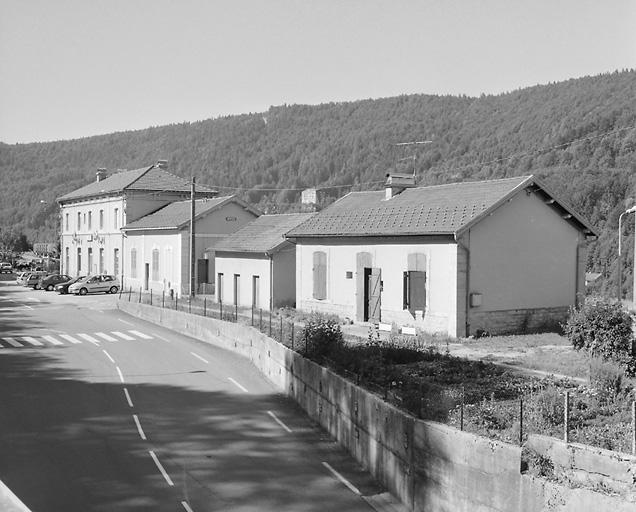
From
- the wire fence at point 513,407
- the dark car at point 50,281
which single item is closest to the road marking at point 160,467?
the wire fence at point 513,407

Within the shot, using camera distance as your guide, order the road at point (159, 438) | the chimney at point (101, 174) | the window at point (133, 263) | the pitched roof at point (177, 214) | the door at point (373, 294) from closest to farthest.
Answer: the road at point (159, 438) → the door at point (373, 294) → the pitched roof at point (177, 214) → the window at point (133, 263) → the chimney at point (101, 174)

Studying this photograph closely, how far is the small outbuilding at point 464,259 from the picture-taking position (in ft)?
89.9

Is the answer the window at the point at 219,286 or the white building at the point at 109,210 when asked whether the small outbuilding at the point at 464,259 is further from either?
the white building at the point at 109,210

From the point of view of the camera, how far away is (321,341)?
20516mm

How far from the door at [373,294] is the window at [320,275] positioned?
2.92 metres

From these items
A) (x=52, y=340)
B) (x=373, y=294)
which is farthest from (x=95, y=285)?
(x=373, y=294)

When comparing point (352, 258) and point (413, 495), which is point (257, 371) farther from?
point (413, 495)

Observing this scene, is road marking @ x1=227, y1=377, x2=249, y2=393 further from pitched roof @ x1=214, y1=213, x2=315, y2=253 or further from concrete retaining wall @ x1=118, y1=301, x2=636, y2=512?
pitched roof @ x1=214, y1=213, x2=315, y2=253

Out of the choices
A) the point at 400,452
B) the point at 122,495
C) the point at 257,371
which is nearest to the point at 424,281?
the point at 257,371

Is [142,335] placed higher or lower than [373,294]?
lower

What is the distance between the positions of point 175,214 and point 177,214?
0.55 m

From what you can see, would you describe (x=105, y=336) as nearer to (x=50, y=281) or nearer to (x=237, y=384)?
(x=237, y=384)

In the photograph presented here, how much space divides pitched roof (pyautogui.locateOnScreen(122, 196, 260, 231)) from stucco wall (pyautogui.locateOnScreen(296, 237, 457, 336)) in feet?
54.2

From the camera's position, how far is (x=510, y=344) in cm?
2552
